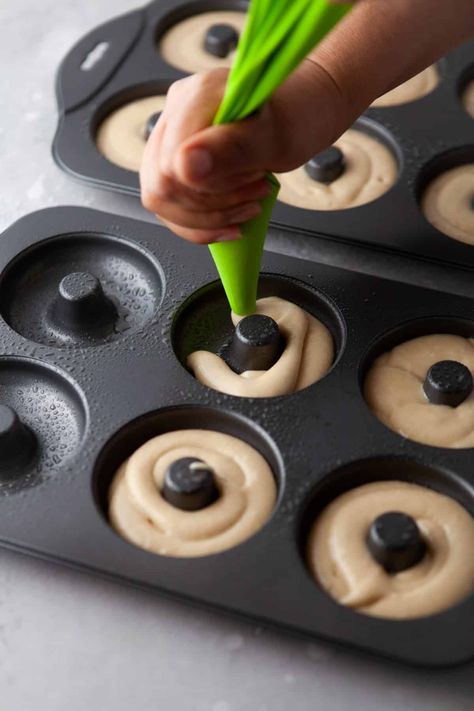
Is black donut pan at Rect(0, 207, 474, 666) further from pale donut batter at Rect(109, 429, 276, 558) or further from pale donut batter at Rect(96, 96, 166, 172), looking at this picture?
pale donut batter at Rect(96, 96, 166, 172)

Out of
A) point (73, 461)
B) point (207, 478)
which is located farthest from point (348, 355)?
point (73, 461)

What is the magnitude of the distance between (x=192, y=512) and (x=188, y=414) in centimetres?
16

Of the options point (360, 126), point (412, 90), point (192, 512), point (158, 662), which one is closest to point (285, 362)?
point (192, 512)

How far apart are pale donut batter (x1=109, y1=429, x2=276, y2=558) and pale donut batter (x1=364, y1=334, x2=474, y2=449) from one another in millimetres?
200

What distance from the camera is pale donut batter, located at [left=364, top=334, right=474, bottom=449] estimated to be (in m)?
1.39

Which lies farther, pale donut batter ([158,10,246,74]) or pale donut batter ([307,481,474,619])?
pale donut batter ([158,10,246,74])

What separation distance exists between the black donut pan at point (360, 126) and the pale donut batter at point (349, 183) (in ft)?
0.10

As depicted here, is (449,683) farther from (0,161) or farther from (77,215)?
(0,161)

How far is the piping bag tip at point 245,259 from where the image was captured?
1362 mm

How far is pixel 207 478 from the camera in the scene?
1285 mm

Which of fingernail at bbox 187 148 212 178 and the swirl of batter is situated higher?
fingernail at bbox 187 148 212 178

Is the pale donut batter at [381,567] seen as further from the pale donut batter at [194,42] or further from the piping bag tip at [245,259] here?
the pale donut batter at [194,42]

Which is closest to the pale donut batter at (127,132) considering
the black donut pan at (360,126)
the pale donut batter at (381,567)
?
the black donut pan at (360,126)

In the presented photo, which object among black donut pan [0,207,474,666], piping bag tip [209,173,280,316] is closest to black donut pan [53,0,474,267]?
black donut pan [0,207,474,666]
